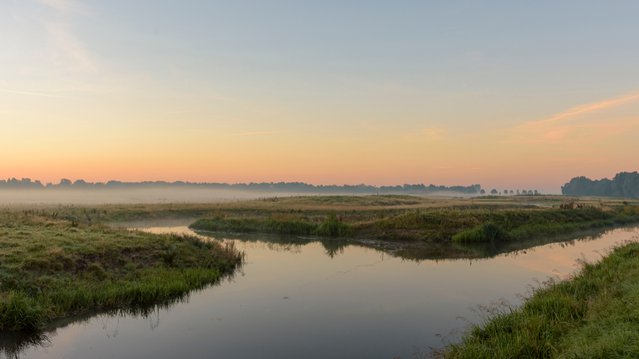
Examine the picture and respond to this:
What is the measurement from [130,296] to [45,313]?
4197 mm

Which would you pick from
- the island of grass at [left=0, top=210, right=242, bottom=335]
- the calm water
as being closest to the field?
the island of grass at [left=0, top=210, right=242, bottom=335]

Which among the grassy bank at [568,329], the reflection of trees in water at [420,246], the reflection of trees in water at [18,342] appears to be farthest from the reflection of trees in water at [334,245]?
the reflection of trees in water at [18,342]

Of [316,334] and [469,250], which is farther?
[469,250]

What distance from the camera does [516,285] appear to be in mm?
27578

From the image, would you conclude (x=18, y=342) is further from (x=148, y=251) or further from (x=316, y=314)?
(x=148, y=251)

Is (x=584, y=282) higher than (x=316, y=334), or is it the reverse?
(x=584, y=282)

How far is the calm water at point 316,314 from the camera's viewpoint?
55.4 feet

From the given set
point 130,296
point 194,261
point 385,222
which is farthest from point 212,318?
point 385,222

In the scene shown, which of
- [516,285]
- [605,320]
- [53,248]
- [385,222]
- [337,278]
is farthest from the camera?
[385,222]

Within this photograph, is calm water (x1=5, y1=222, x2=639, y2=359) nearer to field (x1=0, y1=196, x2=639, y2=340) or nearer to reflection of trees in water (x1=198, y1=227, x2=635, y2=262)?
field (x1=0, y1=196, x2=639, y2=340)

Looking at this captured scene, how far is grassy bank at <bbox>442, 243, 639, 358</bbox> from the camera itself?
1151 cm

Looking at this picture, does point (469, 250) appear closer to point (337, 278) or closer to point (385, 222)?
point (385, 222)

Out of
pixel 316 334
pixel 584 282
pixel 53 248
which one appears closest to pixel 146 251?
pixel 53 248

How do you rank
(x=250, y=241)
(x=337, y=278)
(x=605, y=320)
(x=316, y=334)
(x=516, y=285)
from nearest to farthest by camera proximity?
(x=605, y=320)
(x=316, y=334)
(x=516, y=285)
(x=337, y=278)
(x=250, y=241)
